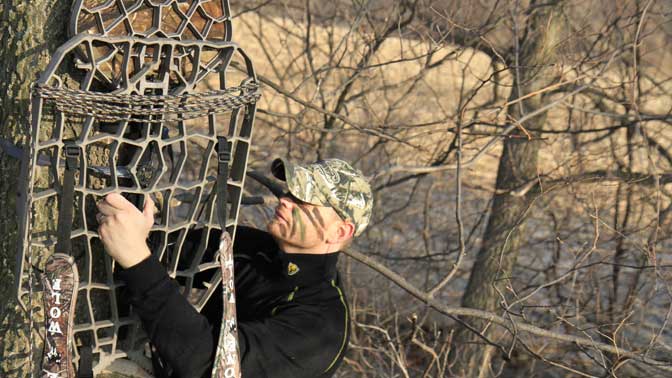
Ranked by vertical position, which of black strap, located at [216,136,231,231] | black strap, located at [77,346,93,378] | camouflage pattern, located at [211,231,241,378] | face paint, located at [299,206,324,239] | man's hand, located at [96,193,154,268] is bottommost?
black strap, located at [77,346,93,378]

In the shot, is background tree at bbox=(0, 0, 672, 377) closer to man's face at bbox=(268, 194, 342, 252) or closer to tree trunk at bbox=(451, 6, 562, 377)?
tree trunk at bbox=(451, 6, 562, 377)

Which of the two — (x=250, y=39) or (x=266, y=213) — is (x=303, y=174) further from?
(x=250, y=39)

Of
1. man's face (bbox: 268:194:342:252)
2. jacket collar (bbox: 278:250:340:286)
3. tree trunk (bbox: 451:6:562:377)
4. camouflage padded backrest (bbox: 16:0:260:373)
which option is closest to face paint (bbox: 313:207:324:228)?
man's face (bbox: 268:194:342:252)

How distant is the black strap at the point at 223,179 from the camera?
6.91 ft

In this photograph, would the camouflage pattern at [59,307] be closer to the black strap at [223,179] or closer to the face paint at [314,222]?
the black strap at [223,179]

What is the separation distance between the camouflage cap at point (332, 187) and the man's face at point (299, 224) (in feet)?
0.10

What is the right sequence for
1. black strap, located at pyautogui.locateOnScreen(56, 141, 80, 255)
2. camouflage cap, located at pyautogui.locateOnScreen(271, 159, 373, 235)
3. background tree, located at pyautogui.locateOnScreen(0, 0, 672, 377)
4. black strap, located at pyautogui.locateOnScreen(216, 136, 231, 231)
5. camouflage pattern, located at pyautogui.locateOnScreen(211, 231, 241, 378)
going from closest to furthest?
1. black strap, located at pyautogui.locateOnScreen(56, 141, 80, 255)
2. camouflage pattern, located at pyautogui.locateOnScreen(211, 231, 241, 378)
3. black strap, located at pyautogui.locateOnScreen(216, 136, 231, 231)
4. camouflage cap, located at pyautogui.locateOnScreen(271, 159, 373, 235)
5. background tree, located at pyautogui.locateOnScreen(0, 0, 672, 377)

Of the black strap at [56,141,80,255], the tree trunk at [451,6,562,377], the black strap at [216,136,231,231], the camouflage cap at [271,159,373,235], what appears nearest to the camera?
the black strap at [56,141,80,255]

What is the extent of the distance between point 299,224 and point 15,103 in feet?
2.65

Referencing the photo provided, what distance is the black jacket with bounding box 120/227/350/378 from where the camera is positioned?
197 cm

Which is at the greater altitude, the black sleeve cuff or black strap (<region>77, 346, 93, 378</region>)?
the black sleeve cuff

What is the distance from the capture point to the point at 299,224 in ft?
7.81

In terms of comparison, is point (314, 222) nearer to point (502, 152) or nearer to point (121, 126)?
point (121, 126)

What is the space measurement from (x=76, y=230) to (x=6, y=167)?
350 mm
